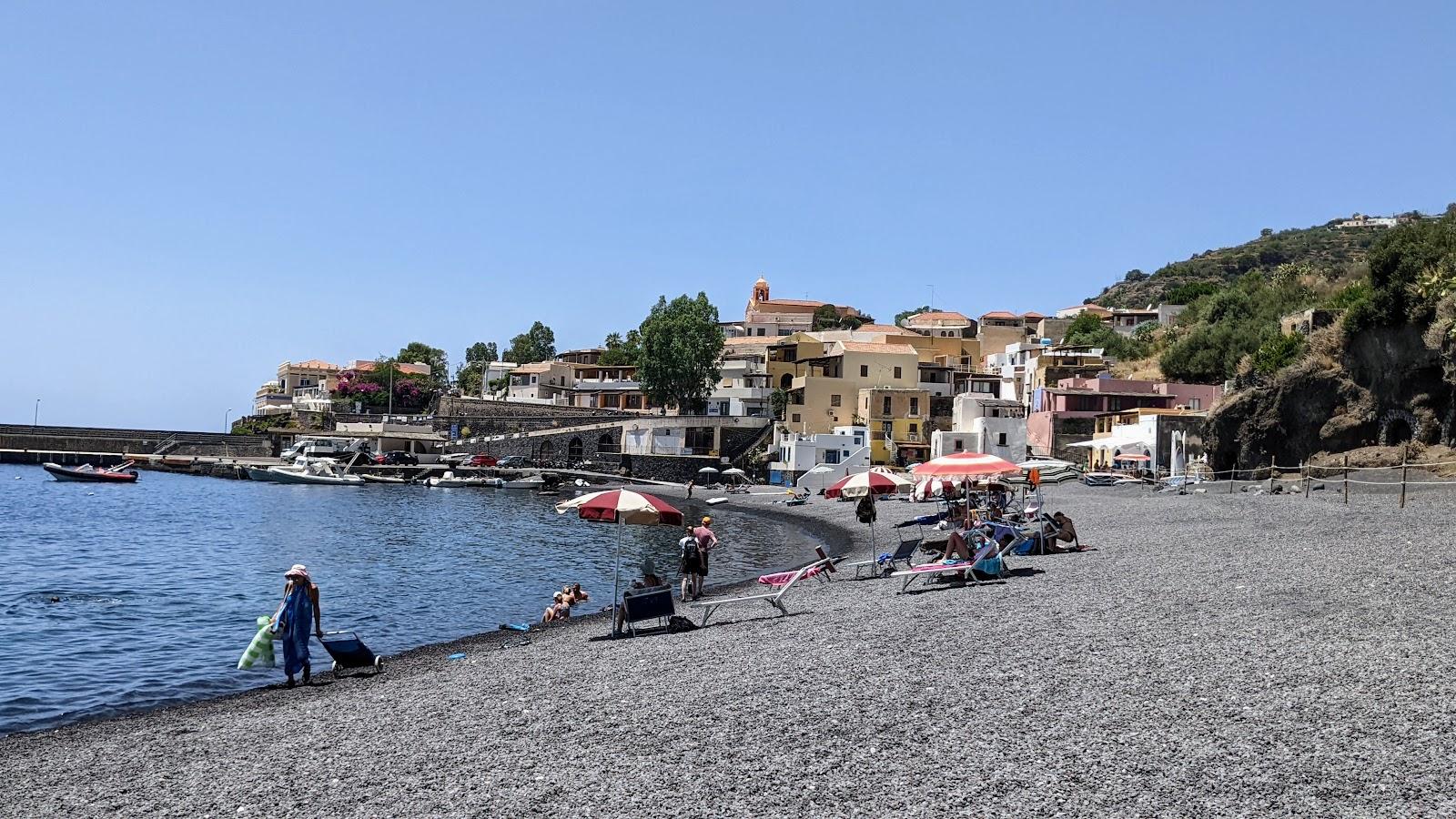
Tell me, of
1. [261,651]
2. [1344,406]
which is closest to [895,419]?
[1344,406]

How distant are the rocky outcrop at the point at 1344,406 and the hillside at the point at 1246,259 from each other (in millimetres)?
88115

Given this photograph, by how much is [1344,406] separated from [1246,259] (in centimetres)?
11975

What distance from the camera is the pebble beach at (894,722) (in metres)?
8.02

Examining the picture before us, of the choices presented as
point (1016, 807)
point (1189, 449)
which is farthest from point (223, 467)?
point (1016, 807)

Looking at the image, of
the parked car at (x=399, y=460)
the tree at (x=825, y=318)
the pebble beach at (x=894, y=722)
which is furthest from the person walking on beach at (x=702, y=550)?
the tree at (x=825, y=318)

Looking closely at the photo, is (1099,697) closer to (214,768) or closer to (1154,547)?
(214,768)

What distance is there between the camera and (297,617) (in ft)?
48.1

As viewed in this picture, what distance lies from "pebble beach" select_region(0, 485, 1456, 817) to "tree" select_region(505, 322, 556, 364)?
132282 millimetres

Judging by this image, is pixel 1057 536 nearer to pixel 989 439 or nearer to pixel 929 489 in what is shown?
pixel 929 489

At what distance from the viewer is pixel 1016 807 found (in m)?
7.59

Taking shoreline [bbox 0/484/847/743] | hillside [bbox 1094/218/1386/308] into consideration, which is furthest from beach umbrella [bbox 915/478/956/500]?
hillside [bbox 1094/218/1386/308]

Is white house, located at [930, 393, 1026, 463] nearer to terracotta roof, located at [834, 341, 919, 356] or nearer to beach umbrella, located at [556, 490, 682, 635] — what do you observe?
terracotta roof, located at [834, 341, 919, 356]

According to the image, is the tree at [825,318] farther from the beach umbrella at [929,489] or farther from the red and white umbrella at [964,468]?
the red and white umbrella at [964,468]

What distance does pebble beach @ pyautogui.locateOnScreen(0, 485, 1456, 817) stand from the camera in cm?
802
